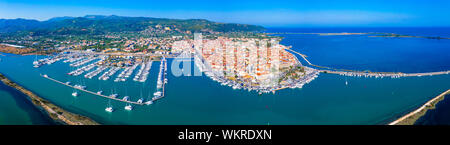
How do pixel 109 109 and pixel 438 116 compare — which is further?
pixel 109 109

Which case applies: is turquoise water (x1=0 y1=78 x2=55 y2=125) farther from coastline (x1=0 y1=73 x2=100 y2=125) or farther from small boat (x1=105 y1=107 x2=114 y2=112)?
small boat (x1=105 y1=107 x2=114 y2=112)

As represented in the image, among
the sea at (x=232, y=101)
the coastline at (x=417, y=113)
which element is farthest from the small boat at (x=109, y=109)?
the coastline at (x=417, y=113)

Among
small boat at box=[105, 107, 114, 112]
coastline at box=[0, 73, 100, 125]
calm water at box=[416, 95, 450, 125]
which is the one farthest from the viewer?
small boat at box=[105, 107, 114, 112]

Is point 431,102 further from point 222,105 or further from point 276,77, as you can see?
point 222,105

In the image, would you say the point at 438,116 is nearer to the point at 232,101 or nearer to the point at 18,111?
the point at 232,101

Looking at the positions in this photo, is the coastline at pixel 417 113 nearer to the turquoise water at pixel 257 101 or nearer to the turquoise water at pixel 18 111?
the turquoise water at pixel 257 101

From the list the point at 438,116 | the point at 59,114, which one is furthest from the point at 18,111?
the point at 438,116

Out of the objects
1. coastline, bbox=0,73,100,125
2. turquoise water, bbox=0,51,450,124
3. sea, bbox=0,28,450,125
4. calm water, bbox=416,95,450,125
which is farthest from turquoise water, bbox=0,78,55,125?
calm water, bbox=416,95,450,125

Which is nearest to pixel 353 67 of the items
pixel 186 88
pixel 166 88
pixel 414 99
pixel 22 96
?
pixel 414 99
